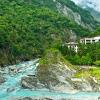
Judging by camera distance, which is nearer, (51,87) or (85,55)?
(51,87)

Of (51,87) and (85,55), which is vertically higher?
(85,55)

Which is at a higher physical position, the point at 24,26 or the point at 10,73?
the point at 24,26

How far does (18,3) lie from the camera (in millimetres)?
196875

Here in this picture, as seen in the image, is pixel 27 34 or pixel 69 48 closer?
pixel 69 48

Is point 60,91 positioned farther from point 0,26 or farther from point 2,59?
point 0,26

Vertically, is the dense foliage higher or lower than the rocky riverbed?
higher

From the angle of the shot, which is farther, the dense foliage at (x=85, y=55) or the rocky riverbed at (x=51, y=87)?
the dense foliage at (x=85, y=55)

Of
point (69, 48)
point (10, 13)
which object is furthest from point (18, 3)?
point (69, 48)

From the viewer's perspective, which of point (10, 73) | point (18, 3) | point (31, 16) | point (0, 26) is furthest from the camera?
point (18, 3)

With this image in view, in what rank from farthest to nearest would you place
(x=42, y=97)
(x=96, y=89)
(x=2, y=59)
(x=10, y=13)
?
(x=10, y=13) < (x=2, y=59) < (x=96, y=89) < (x=42, y=97)

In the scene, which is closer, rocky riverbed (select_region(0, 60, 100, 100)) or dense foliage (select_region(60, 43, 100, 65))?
rocky riverbed (select_region(0, 60, 100, 100))

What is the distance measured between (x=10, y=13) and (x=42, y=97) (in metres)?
108

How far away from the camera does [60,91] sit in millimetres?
68062

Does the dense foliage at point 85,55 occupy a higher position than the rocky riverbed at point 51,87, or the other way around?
the dense foliage at point 85,55
